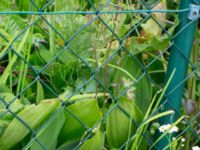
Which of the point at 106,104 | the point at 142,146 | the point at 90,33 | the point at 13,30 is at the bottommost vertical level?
the point at 142,146

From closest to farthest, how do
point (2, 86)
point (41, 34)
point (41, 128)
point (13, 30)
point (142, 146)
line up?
point (41, 128)
point (2, 86)
point (142, 146)
point (13, 30)
point (41, 34)

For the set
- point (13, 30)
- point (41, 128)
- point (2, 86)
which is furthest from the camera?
point (13, 30)

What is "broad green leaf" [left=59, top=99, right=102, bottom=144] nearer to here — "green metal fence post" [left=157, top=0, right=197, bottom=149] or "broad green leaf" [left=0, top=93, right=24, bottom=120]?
"broad green leaf" [left=0, top=93, right=24, bottom=120]

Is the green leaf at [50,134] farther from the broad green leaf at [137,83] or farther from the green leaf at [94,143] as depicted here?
the broad green leaf at [137,83]

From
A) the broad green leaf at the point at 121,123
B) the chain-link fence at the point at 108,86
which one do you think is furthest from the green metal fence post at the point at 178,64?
the broad green leaf at the point at 121,123

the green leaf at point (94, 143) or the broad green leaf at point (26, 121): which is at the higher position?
the broad green leaf at point (26, 121)

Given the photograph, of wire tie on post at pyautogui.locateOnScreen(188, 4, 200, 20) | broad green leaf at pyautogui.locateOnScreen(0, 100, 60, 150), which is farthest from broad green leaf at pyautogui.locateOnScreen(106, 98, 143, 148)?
wire tie on post at pyautogui.locateOnScreen(188, 4, 200, 20)

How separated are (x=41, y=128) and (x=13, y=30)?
0.55 m

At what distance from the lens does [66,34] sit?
2043 millimetres

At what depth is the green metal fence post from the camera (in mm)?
1800

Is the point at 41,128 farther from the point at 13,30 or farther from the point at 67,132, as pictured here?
the point at 13,30

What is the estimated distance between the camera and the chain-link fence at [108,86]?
173 cm

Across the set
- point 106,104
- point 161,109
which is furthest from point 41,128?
point 161,109

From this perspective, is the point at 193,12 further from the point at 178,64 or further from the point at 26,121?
the point at 26,121
